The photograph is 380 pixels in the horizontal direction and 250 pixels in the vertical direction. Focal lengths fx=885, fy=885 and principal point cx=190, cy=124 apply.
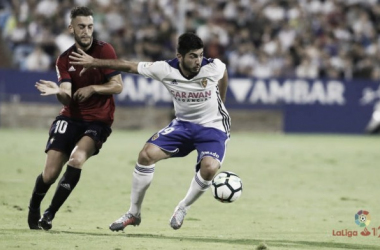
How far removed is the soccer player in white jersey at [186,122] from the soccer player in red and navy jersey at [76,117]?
190mm

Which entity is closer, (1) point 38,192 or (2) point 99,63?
(2) point 99,63

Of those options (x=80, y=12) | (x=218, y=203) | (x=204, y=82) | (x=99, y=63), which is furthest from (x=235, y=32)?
(x=99, y=63)

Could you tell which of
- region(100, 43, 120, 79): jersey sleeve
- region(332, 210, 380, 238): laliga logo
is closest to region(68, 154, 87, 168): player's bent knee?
region(100, 43, 120, 79): jersey sleeve

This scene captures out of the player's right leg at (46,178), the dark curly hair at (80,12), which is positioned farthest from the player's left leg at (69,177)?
the dark curly hair at (80,12)

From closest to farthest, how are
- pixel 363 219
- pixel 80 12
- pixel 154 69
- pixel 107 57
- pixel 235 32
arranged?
pixel 80 12 < pixel 154 69 < pixel 107 57 < pixel 363 219 < pixel 235 32

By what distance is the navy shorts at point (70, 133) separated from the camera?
9484 millimetres

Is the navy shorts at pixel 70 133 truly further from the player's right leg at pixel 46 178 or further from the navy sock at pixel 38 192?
the navy sock at pixel 38 192

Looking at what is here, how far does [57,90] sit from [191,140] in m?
1.56

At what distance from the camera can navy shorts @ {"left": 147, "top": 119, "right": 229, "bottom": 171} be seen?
9586 mm

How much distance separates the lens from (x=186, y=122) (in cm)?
977

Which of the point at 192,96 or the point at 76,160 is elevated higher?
the point at 192,96

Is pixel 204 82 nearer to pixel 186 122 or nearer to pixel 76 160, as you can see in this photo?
pixel 186 122

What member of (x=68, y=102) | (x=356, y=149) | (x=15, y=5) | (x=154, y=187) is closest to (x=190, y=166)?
(x=154, y=187)

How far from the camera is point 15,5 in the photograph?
91.2 feet
